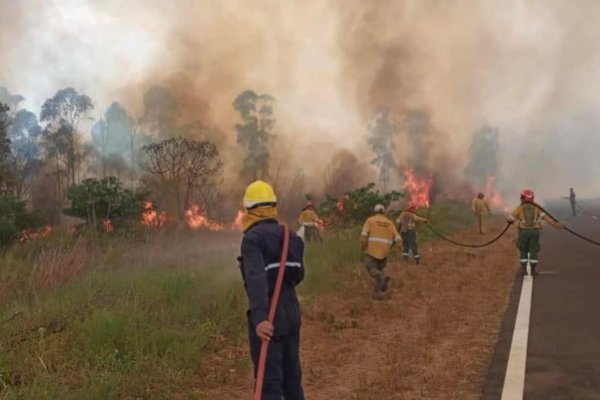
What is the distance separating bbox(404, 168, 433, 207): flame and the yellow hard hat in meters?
35.4

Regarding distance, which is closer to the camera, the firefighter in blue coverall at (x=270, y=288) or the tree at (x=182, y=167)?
the firefighter in blue coverall at (x=270, y=288)

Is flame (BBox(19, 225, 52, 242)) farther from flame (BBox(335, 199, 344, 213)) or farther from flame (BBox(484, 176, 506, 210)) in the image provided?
flame (BBox(484, 176, 506, 210))

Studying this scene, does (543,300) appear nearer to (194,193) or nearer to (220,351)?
(220,351)

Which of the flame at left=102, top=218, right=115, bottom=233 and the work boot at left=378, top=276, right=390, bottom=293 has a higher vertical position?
the flame at left=102, top=218, right=115, bottom=233

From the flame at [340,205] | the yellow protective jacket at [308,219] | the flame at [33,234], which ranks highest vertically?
the flame at [340,205]

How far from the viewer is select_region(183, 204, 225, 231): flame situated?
27.4 meters

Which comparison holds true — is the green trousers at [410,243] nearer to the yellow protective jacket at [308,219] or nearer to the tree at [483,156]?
the yellow protective jacket at [308,219]

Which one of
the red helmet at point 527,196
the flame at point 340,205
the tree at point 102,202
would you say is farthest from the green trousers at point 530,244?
the tree at point 102,202

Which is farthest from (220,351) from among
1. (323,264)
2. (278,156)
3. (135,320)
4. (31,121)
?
(31,121)

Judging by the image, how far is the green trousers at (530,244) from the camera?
11211 millimetres

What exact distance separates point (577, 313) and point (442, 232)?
13362 mm

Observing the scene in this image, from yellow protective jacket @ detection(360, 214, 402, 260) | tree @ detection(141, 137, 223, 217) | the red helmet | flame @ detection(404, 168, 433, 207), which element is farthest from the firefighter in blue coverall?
flame @ detection(404, 168, 433, 207)

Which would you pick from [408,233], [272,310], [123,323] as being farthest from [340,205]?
[272,310]

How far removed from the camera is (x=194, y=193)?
100ft
